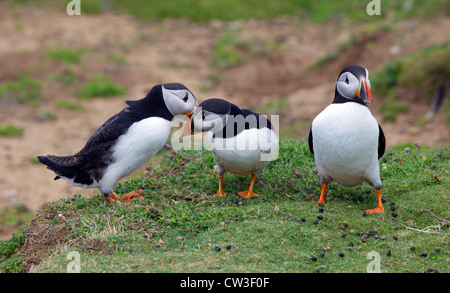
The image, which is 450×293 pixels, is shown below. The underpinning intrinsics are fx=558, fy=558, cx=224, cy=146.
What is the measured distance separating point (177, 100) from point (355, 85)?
77.5 inches

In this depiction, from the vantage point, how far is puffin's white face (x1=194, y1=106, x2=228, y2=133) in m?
6.01

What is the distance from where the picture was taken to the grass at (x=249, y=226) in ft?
16.5

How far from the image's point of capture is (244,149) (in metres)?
6.00

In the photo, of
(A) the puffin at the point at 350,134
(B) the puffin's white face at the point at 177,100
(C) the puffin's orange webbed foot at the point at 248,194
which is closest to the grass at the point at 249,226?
(C) the puffin's orange webbed foot at the point at 248,194

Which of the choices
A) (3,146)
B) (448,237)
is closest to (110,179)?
(448,237)

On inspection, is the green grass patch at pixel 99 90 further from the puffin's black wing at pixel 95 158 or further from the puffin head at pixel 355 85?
the puffin head at pixel 355 85

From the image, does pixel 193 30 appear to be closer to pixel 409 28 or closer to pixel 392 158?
pixel 409 28

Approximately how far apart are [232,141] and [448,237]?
236 cm

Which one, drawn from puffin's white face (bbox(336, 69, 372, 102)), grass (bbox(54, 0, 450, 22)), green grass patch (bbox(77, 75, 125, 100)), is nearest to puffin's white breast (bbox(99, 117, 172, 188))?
puffin's white face (bbox(336, 69, 372, 102))

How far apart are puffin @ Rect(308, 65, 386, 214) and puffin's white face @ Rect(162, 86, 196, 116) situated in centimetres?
145

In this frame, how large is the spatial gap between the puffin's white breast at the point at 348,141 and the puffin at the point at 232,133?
0.61 metres

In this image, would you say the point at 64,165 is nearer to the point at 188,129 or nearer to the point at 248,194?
the point at 188,129

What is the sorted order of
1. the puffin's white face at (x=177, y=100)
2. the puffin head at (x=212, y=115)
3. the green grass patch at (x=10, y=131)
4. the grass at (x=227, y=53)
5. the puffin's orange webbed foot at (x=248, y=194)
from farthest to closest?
the grass at (x=227, y=53) < the green grass patch at (x=10, y=131) < the puffin's orange webbed foot at (x=248, y=194) < the puffin's white face at (x=177, y=100) < the puffin head at (x=212, y=115)

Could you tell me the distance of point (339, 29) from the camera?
17.2 metres
